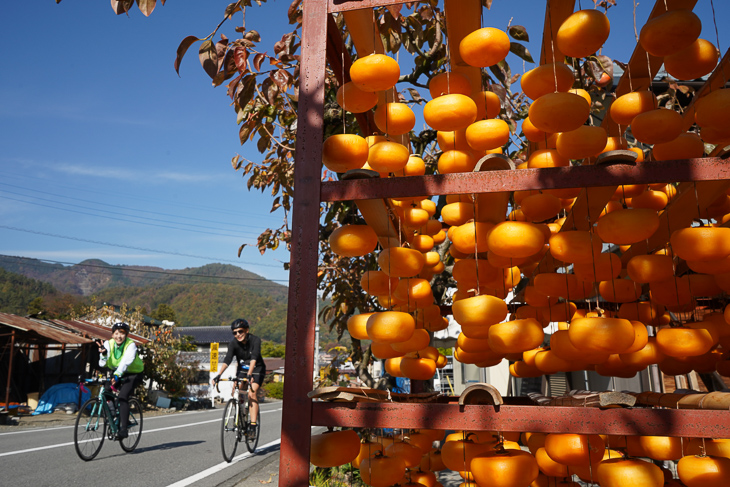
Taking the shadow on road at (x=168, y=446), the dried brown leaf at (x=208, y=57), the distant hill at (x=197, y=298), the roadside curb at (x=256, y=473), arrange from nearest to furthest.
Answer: the dried brown leaf at (x=208, y=57)
the roadside curb at (x=256, y=473)
the shadow on road at (x=168, y=446)
the distant hill at (x=197, y=298)

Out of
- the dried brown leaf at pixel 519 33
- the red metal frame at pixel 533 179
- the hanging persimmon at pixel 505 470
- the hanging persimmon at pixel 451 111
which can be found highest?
the dried brown leaf at pixel 519 33

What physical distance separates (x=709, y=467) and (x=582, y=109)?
1130 millimetres

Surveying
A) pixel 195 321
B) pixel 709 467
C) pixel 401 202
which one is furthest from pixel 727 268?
pixel 195 321

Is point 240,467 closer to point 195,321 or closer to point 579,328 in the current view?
point 579,328

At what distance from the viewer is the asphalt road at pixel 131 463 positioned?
5.34 metres

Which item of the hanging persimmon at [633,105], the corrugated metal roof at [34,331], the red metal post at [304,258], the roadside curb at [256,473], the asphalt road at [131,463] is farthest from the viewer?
the corrugated metal roof at [34,331]

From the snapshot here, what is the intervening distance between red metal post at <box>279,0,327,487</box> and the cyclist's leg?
19.5 feet

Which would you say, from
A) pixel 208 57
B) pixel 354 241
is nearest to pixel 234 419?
pixel 208 57

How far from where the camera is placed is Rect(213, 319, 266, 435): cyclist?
261 inches

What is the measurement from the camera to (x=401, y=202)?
96.6 inches

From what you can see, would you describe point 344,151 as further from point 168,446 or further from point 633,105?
point 168,446

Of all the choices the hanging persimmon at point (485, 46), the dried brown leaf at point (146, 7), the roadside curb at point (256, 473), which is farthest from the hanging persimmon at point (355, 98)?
the roadside curb at point (256, 473)

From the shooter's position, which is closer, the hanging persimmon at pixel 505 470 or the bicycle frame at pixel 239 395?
the hanging persimmon at pixel 505 470

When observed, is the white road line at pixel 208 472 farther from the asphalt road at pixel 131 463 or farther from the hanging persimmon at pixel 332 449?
the hanging persimmon at pixel 332 449
